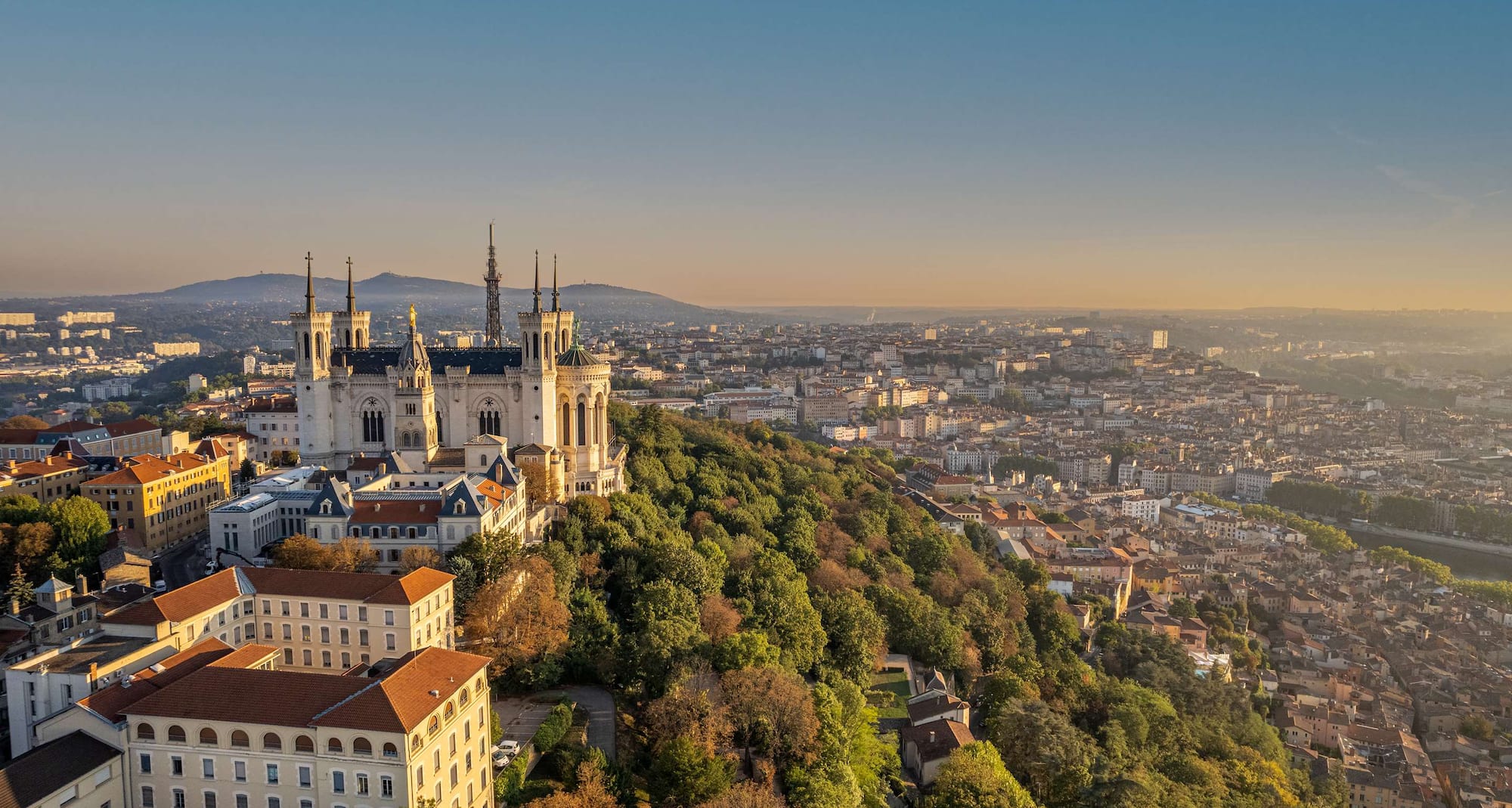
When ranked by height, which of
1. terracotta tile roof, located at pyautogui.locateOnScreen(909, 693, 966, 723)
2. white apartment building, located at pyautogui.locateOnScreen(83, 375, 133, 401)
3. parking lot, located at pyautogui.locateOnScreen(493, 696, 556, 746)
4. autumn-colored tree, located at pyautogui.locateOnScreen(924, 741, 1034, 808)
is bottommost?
terracotta tile roof, located at pyautogui.locateOnScreen(909, 693, 966, 723)

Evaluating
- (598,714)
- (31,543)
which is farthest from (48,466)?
(598,714)

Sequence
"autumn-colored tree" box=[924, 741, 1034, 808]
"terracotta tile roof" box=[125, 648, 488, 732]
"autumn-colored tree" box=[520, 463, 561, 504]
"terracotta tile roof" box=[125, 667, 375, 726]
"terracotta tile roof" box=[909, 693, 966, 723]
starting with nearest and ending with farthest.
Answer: "terracotta tile roof" box=[125, 648, 488, 732]
"terracotta tile roof" box=[125, 667, 375, 726]
"autumn-colored tree" box=[924, 741, 1034, 808]
"terracotta tile roof" box=[909, 693, 966, 723]
"autumn-colored tree" box=[520, 463, 561, 504]

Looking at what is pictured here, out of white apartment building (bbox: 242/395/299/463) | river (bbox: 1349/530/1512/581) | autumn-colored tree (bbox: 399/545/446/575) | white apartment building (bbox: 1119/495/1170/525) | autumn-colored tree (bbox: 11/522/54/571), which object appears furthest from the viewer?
white apartment building (bbox: 1119/495/1170/525)

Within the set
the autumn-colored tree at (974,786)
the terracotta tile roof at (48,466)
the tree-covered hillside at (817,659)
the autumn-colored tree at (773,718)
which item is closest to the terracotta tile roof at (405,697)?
the tree-covered hillside at (817,659)

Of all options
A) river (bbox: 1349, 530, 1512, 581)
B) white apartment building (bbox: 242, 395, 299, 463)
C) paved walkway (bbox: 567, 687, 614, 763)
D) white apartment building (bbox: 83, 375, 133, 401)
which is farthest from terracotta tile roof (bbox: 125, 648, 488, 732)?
white apartment building (bbox: 83, 375, 133, 401)

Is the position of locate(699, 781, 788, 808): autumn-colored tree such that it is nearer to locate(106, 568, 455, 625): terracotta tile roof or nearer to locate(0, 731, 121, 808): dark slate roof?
locate(106, 568, 455, 625): terracotta tile roof

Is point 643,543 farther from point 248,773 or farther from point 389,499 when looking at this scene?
point 248,773
